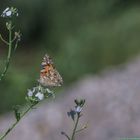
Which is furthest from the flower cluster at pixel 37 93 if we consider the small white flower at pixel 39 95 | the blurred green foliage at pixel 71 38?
the blurred green foliage at pixel 71 38

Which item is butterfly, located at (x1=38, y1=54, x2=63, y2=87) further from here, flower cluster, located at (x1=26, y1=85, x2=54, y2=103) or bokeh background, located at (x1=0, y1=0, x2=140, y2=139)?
bokeh background, located at (x1=0, y1=0, x2=140, y2=139)

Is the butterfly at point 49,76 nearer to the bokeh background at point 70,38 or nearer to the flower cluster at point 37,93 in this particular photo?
the flower cluster at point 37,93

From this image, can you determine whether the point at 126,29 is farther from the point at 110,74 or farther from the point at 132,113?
the point at 132,113

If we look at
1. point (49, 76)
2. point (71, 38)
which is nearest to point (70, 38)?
point (71, 38)

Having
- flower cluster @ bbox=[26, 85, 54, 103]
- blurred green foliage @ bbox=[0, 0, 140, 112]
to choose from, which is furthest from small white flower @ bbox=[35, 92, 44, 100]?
blurred green foliage @ bbox=[0, 0, 140, 112]

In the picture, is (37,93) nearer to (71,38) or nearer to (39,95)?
(39,95)

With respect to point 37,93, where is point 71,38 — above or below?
above
